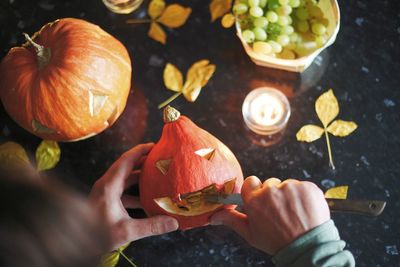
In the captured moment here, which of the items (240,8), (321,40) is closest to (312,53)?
(321,40)

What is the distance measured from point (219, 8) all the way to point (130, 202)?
41cm

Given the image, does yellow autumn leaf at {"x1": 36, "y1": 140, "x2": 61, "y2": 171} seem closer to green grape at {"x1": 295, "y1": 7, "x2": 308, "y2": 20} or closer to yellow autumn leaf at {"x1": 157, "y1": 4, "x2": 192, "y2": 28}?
yellow autumn leaf at {"x1": 157, "y1": 4, "x2": 192, "y2": 28}

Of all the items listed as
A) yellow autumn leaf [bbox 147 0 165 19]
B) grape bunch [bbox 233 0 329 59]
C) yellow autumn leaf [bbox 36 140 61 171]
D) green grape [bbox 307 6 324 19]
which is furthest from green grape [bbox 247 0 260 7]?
yellow autumn leaf [bbox 36 140 61 171]

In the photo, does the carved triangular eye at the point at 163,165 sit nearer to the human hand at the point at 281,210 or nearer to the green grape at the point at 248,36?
the human hand at the point at 281,210

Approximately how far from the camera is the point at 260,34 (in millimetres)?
888

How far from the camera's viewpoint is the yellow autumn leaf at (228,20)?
Result: 38.2 inches

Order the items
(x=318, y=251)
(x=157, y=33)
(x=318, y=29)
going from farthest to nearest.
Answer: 1. (x=157, y=33)
2. (x=318, y=29)
3. (x=318, y=251)

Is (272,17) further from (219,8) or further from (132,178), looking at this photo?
(132,178)

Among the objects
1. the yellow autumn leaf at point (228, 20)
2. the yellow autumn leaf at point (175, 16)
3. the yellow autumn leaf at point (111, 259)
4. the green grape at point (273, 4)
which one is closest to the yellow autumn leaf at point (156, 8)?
the yellow autumn leaf at point (175, 16)

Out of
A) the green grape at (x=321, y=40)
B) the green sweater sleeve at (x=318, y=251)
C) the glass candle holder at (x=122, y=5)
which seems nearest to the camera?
the green sweater sleeve at (x=318, y=251)

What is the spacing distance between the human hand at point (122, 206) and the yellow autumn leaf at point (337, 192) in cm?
28

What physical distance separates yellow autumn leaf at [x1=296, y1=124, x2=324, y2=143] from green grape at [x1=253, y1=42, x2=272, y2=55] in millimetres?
158

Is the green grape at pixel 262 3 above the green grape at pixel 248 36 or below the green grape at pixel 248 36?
above

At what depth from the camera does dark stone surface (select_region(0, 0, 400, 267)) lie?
2.97 ft
